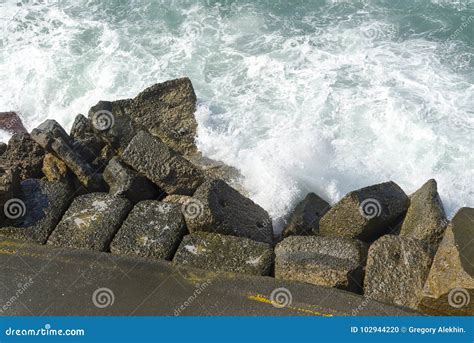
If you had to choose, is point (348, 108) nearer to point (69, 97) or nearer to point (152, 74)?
point (152, 74)

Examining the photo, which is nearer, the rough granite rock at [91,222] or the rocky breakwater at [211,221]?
A: the rocky breakwater at [211,221]

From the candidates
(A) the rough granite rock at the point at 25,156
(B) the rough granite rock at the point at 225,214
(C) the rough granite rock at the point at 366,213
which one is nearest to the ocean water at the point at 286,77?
(B) the rough granite rock at the point at 225,214

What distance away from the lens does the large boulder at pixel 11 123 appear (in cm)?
936

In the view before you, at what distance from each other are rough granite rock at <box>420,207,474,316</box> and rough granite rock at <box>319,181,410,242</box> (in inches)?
41.9

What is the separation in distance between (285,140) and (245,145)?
0.61 m

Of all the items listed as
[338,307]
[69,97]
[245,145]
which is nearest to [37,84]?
[69,97]

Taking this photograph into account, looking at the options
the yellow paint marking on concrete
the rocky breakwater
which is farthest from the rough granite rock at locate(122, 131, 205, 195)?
the yellow paint marking on concrete

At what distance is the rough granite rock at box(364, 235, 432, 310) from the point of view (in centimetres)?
548

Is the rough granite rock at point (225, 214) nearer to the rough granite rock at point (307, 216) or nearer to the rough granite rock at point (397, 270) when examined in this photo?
the rough granite rock at point (307, 216)

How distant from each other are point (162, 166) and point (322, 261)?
94.4 inches

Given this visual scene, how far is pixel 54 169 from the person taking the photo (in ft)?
23.7

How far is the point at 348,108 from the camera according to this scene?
966cm

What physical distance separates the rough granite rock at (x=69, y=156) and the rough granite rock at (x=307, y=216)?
7.81ft

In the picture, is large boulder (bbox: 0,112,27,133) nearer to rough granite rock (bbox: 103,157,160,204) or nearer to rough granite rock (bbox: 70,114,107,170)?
rough granite rock (bbox: 70,114,107,170)
